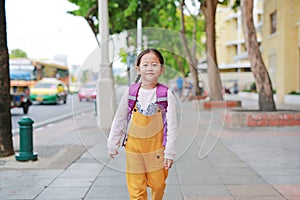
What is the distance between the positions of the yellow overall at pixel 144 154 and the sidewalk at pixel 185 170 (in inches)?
14.6

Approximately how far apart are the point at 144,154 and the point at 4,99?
4595 millimetres

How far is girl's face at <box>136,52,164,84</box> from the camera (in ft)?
11.6

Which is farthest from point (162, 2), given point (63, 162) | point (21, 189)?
point (21, 189)

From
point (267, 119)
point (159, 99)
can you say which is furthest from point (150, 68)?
point (267, 119)

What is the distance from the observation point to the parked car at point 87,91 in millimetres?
4282

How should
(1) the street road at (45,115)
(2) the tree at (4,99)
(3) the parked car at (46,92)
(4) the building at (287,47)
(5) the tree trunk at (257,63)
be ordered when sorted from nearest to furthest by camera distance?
(1) the street road at (45,115)
(2) the tree at (4,99)
(5) the tree trunk at (257,63)
(4) the building at (287,47)
(3) the parked car at (46,92)

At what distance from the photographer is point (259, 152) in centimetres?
790

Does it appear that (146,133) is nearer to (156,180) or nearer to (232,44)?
(156,180)

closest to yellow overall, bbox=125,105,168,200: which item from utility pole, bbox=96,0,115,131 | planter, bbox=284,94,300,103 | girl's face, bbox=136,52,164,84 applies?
girl's face, bbox=136,52,164,84

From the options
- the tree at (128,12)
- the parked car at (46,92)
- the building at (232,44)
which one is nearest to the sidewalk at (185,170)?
the tree at (128,12)

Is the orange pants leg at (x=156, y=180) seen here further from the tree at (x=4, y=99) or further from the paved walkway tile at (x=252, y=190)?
the tree at (x=4, y=99)

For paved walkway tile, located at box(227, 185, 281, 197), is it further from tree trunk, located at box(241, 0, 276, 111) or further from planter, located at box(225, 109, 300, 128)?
tree trunk, located at box(241, 0, 276, 111)

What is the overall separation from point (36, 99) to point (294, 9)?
17.2 meters

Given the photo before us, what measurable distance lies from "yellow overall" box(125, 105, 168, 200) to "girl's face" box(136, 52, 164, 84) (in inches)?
10.6
